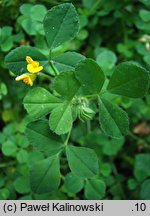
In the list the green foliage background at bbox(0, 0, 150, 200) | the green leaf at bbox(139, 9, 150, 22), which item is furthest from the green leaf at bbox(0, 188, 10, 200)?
the green leaf at bbox(139, 9, 150, 22)

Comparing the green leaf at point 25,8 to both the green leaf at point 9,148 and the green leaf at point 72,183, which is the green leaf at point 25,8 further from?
the green leaf at point 72,183

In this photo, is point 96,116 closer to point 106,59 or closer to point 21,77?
point 106,59

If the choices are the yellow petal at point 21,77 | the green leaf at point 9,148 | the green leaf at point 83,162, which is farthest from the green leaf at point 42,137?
the green leaf at point 9,148

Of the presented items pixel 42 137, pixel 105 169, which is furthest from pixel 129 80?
pixel 105 169

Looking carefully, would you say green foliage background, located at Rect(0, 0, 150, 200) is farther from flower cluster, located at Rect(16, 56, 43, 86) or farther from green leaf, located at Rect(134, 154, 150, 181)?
flower cluster, located at Rect(16, 56, 43, 86)

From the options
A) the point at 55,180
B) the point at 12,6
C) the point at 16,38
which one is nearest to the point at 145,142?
the point at 55,180

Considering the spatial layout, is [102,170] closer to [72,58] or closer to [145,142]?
[145,142]
